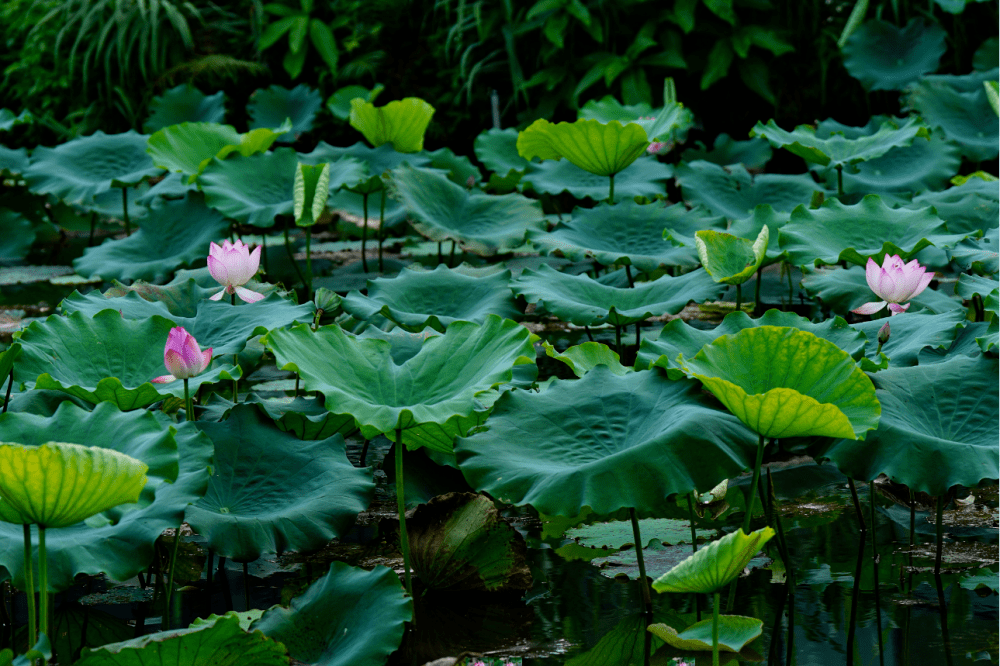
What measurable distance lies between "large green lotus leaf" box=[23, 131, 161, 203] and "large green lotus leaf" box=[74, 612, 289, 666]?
9.37ft

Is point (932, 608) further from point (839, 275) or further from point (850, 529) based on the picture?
point (839, 275)

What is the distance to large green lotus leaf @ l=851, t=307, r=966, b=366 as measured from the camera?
1.67m

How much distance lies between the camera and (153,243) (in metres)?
3.03

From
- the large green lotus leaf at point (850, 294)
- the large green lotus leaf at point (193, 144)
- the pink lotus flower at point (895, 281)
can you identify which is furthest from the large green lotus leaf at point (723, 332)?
the large green lotus leaf at point (193, 144)

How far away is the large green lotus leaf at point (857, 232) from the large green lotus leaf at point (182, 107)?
11.5 ft

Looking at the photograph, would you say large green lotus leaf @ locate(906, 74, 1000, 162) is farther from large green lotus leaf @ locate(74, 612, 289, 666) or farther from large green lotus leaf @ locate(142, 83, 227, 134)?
large green lotus leaf @ locate(74, 612, 289, 666)

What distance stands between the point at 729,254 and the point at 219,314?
1.12m

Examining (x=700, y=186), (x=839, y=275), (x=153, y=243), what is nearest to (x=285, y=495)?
(x=839, y=275)

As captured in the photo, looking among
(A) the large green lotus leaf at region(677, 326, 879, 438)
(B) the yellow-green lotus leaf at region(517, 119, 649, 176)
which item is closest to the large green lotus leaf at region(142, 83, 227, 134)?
(B) the yellow-green lotus leaf at region(517, 119, 649, 176)

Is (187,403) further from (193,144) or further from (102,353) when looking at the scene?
(193,144)

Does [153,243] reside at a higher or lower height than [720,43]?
lower

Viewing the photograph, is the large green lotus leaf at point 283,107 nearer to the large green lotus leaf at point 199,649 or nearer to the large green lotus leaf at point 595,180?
the large green lotus leaf at point 595,180

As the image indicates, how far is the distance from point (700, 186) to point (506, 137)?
1.04 metres

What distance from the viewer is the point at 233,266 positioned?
6.15 ft
